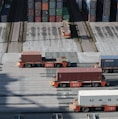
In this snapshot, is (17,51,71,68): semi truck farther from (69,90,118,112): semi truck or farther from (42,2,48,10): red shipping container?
(42,2,48,10): red shipping container

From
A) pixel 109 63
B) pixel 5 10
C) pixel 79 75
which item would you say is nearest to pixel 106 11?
pixel 5 10

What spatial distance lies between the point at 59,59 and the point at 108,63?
9273 millimetres

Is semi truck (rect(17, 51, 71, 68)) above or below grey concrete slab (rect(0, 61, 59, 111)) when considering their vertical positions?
above

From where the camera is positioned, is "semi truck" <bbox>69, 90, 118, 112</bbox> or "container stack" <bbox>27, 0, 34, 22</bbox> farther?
"container stack" <bbox>27, 0, 34, 22</bbox>

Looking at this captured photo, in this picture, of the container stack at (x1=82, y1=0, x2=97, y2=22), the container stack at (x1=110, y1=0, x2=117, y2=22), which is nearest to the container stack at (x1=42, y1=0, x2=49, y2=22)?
the container stack at (x1=82, y1=0, x2=97, y2=22)

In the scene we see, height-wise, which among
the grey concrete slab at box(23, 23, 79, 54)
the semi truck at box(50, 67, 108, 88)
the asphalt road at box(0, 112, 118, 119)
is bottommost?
the asphalt road at box(0, 112, 118, 119)

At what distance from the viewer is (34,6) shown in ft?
333

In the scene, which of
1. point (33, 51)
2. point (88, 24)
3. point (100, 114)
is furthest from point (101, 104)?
point (88, 24)

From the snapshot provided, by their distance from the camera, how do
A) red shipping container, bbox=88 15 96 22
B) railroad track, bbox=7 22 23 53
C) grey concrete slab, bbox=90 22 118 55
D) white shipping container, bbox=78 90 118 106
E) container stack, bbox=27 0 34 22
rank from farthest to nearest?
1. red shipping container, bbox=88 15 96 22
2. container stack, bbox=27 0 34 22
3. railroad track, bbox=7 22 23 53
4. grey concrete slab, bbox=90 22 118 55
5. white shipping container, bbox=78 90 118 106

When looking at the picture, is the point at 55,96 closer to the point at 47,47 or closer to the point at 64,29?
the point at 47,47

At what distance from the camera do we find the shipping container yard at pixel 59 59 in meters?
63.7

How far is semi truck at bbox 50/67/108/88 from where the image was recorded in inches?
2781

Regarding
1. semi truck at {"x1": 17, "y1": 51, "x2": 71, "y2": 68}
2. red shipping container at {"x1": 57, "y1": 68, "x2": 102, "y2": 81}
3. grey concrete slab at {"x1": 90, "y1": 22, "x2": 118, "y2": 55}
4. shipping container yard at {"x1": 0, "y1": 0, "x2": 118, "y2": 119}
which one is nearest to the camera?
shipping container yard at {"x1": 0, "y1": 0, "x2": 118, "y2": 119}

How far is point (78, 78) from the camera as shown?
71.0 metres
